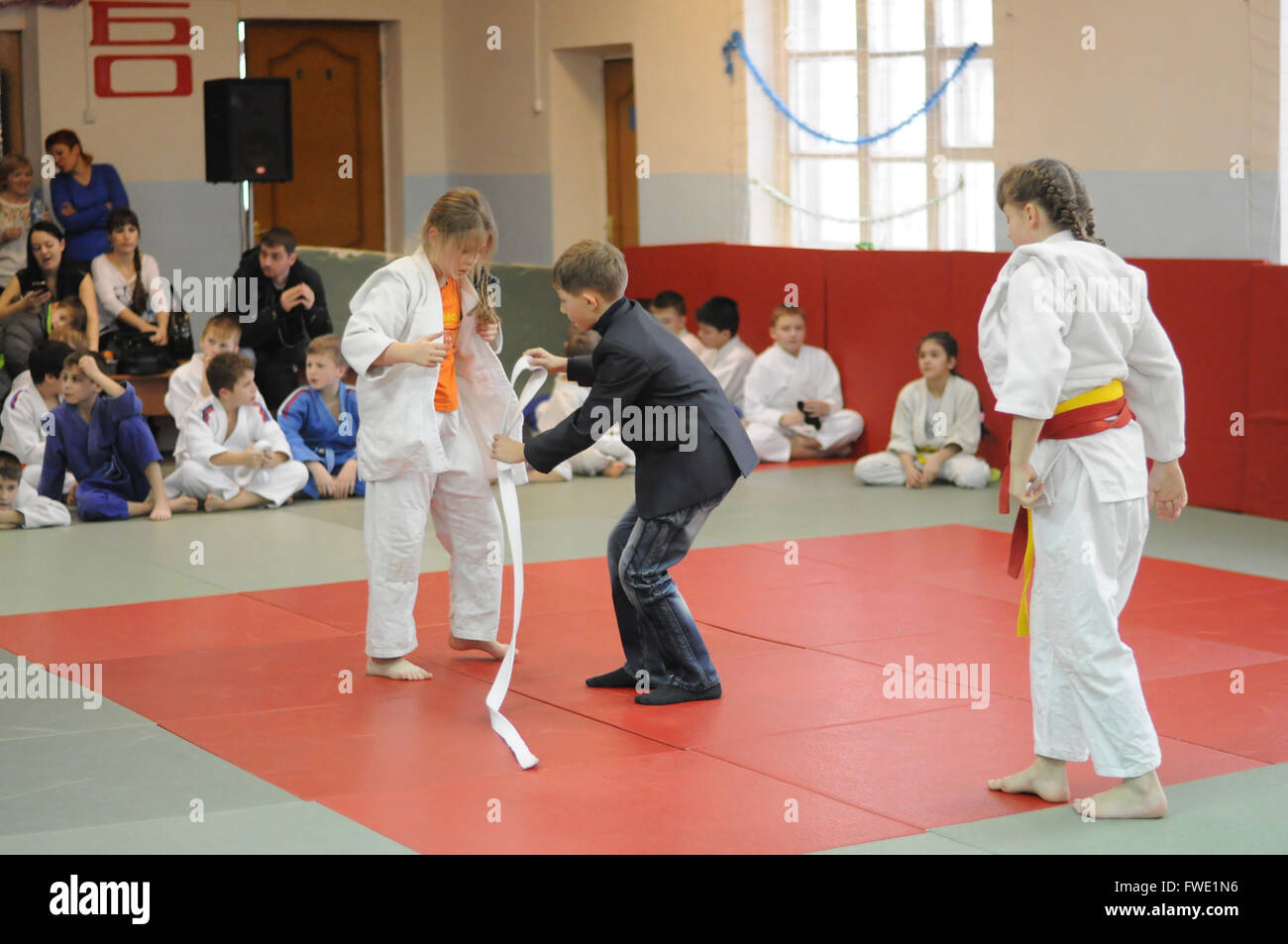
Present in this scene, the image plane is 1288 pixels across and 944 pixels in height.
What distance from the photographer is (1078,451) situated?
3596 millimetres

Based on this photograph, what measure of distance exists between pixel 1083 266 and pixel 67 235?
823 cm

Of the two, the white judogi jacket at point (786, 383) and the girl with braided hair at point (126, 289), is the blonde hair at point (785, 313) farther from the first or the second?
the girl with braided hair at point (126, 289)

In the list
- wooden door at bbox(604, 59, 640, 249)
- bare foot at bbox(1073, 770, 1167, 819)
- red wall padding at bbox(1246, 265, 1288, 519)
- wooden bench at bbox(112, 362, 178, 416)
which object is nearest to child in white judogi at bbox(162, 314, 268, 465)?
wooden bench at bbox(112, 362, 178, 416)

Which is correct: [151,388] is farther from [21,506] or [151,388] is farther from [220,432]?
[21,506]

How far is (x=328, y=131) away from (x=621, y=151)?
2.61 metres

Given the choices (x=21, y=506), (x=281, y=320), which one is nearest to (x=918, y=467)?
(x=281, y=320)

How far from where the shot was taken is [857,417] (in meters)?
9.71

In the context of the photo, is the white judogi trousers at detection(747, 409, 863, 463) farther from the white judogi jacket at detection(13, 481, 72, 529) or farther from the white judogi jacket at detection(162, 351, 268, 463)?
the white judogi jacket at detection(13, 481, 72, 529)

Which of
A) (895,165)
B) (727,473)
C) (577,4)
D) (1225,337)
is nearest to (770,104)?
(895,165)

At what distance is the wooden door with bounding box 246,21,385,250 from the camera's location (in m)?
13.0

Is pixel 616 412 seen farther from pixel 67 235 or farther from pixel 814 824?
pixel 67 235

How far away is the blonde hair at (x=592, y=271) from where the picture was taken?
4504mm

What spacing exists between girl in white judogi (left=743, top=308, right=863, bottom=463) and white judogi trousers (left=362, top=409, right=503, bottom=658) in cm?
466

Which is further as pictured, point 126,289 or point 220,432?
point 126,289
